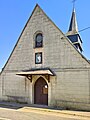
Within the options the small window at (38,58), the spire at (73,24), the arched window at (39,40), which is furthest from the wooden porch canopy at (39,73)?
the spire at (73,24)

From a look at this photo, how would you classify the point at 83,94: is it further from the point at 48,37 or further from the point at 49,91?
the point at 48,37

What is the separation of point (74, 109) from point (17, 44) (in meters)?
8.28

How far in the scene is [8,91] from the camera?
16.7 metres

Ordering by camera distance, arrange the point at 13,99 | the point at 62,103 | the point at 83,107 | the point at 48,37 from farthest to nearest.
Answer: the point at 13,99 → the point at 48,37 → the point at 62,103 → the point at 83,107

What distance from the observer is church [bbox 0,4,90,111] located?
13391 millimetres

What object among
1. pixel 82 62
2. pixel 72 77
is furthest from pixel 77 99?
pixel 82 62

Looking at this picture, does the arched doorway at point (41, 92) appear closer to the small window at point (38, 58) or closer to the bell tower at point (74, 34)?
the small window at point (38, 58)

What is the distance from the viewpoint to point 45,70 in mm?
14523

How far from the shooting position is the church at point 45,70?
13391mm


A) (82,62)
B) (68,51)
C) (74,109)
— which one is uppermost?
(68,51)

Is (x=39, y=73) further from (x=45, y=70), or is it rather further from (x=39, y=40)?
(x=39, y=40)

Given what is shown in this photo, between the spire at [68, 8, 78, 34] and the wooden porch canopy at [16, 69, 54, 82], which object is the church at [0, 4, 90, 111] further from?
the spire at [68, 8, 78, 34]

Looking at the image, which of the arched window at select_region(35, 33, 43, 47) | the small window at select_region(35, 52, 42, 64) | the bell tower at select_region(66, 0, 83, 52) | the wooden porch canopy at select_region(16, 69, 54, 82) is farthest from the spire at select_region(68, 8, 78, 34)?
the wooden porch canopy at select_region(16, 69, 54, 82)

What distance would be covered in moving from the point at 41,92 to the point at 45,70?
2214mm
